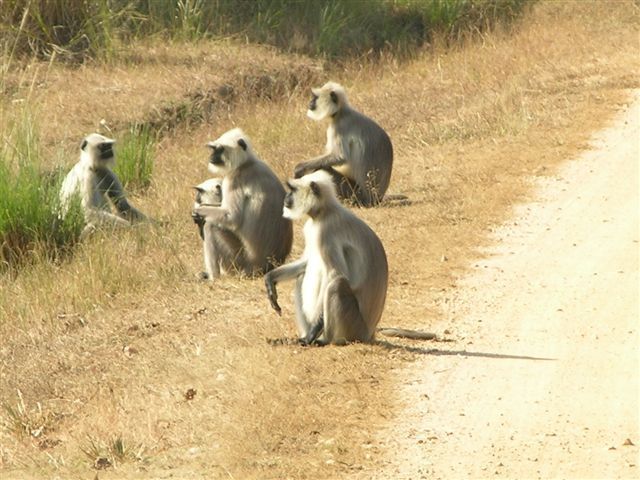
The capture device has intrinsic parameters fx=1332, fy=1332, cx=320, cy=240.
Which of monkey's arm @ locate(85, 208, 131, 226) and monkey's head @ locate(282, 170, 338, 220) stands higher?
monkey's head @ locate(282, 170, 338, 220)

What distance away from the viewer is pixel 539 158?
1209 cm

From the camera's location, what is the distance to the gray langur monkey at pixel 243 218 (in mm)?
9773

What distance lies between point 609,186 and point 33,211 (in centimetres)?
482

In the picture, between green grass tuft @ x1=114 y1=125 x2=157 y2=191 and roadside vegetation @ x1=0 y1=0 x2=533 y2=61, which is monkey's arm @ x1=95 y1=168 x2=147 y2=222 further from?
roadside vegetation @ x1=0 y1=0 x2=533 y2=61

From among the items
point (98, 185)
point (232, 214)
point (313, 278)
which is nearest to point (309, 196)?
point (313, 278)

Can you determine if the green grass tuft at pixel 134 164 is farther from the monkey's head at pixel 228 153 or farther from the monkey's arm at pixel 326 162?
the monkey's head at pixel 228 153

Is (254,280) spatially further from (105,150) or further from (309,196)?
(105,150)

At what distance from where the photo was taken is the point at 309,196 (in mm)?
7570

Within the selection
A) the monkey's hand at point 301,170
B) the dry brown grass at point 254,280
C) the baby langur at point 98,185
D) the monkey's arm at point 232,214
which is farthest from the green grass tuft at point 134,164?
the monkey's arm at point 232,214

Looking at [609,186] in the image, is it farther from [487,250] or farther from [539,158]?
[487,250]

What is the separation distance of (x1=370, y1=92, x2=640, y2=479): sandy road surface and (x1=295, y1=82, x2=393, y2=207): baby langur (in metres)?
1.62

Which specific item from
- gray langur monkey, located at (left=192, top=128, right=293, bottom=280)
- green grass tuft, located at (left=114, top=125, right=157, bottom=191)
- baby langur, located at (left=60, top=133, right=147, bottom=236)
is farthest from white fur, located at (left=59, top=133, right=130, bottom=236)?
gray langur monkey, located at (left=192, top=128, right=293, bottom=280)

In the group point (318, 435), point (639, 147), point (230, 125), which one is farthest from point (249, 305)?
point (230, 125)

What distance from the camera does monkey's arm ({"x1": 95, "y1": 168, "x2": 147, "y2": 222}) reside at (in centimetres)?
1167
